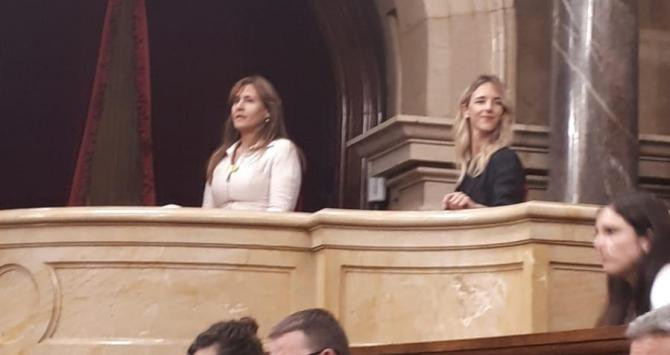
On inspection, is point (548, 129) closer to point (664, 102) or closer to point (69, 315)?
point (664, 102)

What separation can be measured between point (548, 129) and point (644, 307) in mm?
4249

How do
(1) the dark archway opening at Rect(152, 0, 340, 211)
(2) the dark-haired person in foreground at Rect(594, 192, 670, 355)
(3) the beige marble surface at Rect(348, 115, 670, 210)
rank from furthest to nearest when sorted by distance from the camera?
(1) the dark archway opening at Rect(152, 0, 340, 211), (3) the beige marble surface at Rect(348, 115, 670, 210), (2) the dark-haired person in foreground at Rect(594, 192, 670, 355)

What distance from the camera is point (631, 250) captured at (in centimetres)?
493

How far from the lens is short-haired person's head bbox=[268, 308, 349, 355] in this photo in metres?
3.78

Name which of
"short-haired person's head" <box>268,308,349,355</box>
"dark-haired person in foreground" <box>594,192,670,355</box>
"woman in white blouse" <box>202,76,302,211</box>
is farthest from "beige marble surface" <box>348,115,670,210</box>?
"short-haired person's head" <box>268,308,349,355</box>

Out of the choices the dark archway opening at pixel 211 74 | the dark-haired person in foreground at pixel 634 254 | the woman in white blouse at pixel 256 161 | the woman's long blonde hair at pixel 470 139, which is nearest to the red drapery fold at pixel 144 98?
the dark archway opening at pixel 211 74

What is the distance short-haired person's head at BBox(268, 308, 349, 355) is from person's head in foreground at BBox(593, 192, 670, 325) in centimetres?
126

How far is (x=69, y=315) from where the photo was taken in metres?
6.73

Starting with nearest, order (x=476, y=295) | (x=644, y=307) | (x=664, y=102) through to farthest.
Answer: (x=644, y=307), (x=476, y=295), (x=664, y=102)

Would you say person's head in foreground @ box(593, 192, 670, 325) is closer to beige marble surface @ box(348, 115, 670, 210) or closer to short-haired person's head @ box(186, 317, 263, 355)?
short-haired person's head @ box(186, 317, 263, 355)

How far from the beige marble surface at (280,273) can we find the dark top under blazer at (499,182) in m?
0.11

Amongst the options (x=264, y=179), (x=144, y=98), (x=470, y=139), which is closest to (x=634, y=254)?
(x=470, y=139)

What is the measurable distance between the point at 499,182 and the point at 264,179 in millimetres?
997

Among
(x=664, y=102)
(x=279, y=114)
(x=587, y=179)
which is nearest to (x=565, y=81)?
(x=587, y=179)
